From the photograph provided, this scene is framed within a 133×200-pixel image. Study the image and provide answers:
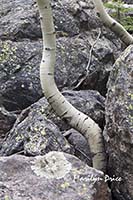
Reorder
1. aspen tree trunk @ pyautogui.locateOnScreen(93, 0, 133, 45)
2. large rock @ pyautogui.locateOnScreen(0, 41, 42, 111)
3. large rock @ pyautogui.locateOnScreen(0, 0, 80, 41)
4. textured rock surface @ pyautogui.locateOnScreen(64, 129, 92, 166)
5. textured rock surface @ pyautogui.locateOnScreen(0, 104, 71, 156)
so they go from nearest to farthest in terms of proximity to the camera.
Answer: textured rock surface @ pyautogui.locateOnScreen(0, 104, 71, 156)
textured rock surface @ pyautogui.locateOnScreen(64, 129, 92, 166)
aspen tree trunk @ pyautogui.locateOnScreen(93, 0, 133, 45)
large rock @ pyautogui.locateOnScreen(0, 41, 42, 111)
large rock @ pyautogui.locateOnScreen(0, 0, 80, 41)

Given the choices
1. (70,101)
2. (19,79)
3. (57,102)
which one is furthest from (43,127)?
(19,79)

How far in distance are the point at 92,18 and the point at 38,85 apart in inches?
102

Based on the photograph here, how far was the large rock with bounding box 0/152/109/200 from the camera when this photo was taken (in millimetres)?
3244

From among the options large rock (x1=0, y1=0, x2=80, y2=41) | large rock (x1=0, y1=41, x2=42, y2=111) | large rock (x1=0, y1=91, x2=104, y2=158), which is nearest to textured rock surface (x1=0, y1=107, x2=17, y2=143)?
large rock (x1=0, y1=41, x2=42, y2=111)

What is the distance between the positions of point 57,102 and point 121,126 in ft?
3.37

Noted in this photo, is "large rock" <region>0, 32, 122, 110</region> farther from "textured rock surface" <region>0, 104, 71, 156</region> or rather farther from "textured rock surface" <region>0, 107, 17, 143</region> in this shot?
"textured rock surface" <region>0, 104, 71, 156</region>

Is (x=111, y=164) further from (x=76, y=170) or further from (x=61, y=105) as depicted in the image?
(x=61, y=105)

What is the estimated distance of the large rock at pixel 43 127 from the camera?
14.4 ft

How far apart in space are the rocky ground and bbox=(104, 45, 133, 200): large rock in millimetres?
10

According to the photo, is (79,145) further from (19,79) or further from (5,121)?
(19,79)

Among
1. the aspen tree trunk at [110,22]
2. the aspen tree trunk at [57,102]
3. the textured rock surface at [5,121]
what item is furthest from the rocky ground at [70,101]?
the aspen tree trunk at [110,22]

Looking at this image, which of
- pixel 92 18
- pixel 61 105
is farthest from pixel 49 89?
pixel 92 18

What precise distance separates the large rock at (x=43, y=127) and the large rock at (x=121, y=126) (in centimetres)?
70

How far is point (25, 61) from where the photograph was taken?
21.2ft
